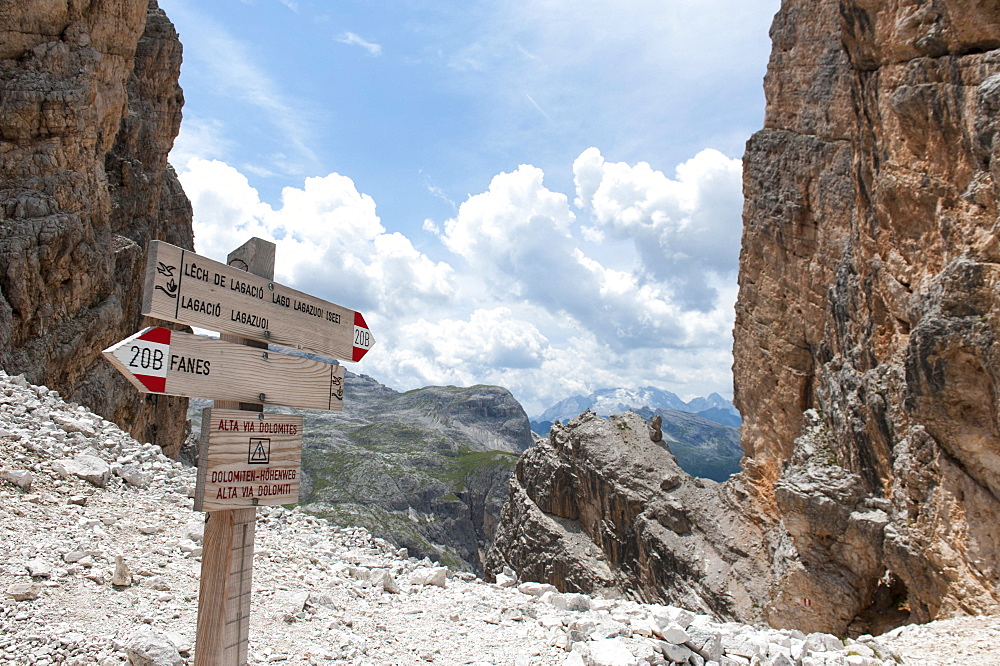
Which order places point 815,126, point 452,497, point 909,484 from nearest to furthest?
point 909,484
point 815,126
point 452,497

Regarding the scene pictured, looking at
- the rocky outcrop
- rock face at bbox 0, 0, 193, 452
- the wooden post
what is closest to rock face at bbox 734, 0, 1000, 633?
the rocky outcrop

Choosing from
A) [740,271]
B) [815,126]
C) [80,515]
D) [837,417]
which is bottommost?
[80,515]

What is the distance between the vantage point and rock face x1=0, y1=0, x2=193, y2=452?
90.8ft

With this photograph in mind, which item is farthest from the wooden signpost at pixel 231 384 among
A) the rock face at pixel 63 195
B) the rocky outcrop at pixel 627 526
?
the rocky outcrop at pixel 627 526

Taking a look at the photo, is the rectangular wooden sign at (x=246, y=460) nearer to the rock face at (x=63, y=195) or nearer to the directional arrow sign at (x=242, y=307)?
the directional arrow sign at (x=242, y=307)

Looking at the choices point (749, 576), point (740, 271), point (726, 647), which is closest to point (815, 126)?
point (740, 271)

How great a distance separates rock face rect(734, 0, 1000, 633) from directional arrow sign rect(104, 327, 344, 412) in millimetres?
19029

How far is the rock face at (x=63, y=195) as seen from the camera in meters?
27.7

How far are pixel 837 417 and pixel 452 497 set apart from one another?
Answer: 158836mm

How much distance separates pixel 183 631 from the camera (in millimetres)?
7824

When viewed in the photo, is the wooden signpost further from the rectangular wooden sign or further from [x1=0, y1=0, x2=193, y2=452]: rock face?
[x1=0, y1=0, x2=193, y2=452]: rock face

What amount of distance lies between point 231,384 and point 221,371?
153 mm

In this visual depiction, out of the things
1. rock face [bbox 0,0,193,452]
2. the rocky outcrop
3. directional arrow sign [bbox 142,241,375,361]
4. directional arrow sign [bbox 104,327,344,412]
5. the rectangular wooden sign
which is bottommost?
the rocky outcrop

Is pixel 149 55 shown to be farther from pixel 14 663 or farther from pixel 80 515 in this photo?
pixel 14 663
